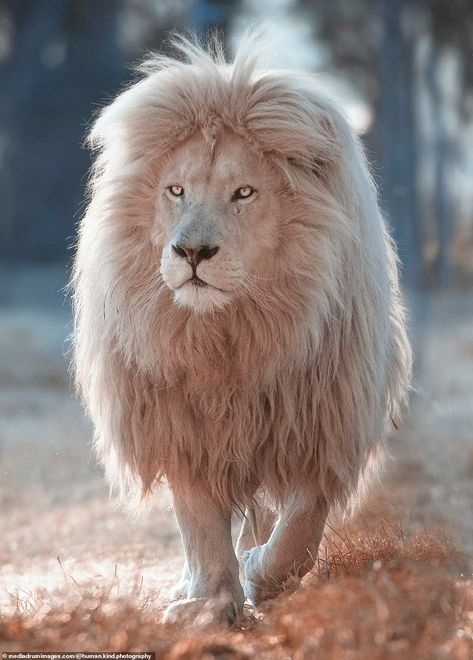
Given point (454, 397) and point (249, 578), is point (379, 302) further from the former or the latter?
point (454, 397)

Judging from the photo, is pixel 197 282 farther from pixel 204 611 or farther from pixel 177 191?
pixel 204 611

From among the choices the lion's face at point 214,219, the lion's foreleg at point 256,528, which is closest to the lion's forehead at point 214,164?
the lion's face at point 214,219

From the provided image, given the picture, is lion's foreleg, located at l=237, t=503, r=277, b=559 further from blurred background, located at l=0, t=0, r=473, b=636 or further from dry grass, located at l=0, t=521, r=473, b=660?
dry grass, located at l=0, t=521, r=473, b=660

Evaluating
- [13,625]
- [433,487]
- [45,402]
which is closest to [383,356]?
[13,625]

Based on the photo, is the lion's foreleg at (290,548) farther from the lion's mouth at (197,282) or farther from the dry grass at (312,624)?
the lion's mouth at (197,282)

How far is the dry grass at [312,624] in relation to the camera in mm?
2697

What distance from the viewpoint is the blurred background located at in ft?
18.4

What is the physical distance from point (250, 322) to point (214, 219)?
0.33m

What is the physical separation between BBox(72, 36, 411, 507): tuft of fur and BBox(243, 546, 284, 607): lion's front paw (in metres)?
0.19

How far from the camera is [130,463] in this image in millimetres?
3740

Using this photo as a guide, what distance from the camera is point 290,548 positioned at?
3658mm

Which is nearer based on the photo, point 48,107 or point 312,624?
point 312,624

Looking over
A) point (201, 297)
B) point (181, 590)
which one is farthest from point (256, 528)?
point (201, 297)

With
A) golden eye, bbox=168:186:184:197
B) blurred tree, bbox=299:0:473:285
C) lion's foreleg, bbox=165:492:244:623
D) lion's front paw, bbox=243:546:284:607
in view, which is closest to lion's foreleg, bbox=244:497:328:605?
lion's front paw, bbox=243:546:284:607
